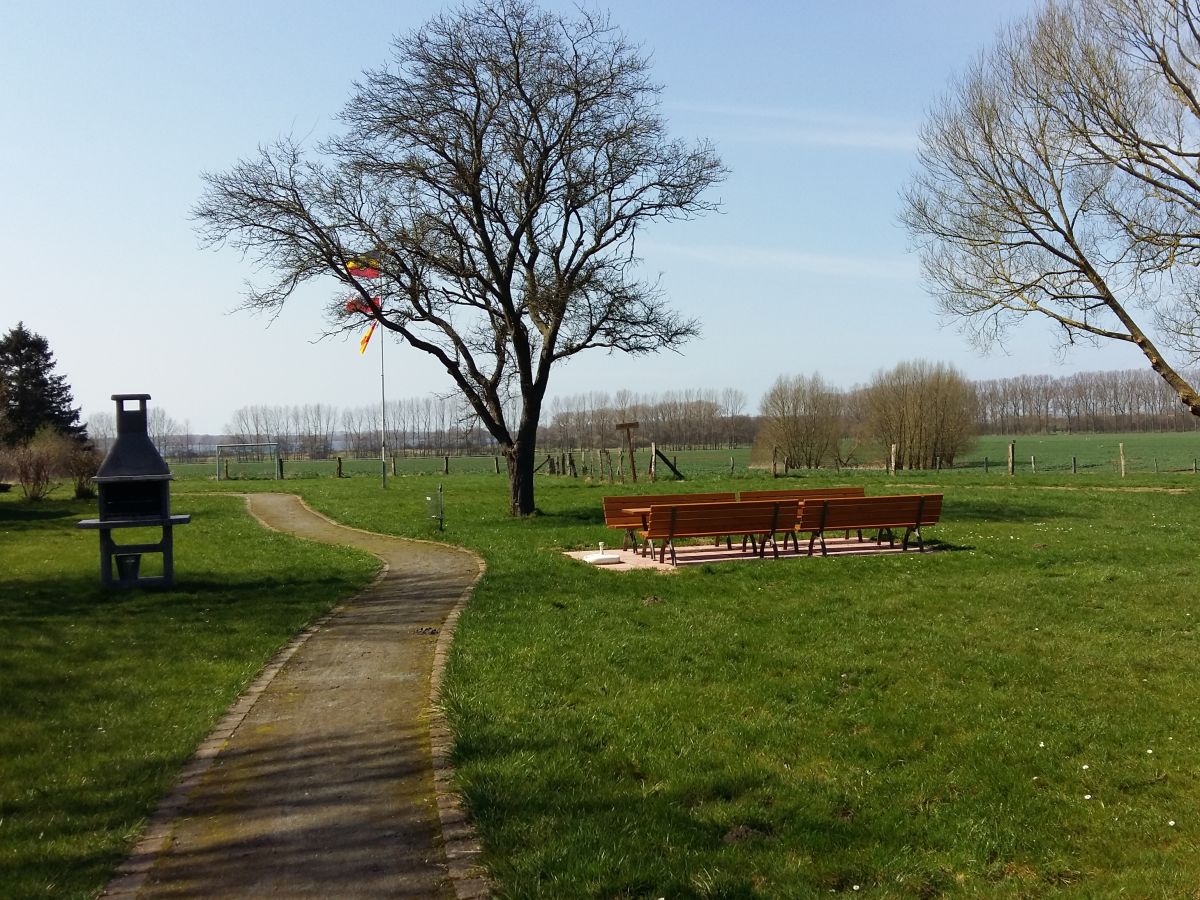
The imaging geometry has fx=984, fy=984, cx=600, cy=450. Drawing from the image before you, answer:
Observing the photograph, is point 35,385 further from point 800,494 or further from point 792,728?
point 792,728

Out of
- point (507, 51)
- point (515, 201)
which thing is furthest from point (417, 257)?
point (507, 51)

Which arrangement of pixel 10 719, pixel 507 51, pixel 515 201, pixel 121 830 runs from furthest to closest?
pixel 515 201
pixel 507 51
pixel 10 719
pixel 121 830

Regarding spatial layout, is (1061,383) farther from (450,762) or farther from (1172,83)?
(450,762)

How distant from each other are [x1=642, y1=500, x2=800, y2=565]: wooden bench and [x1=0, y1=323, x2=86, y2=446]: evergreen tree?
49.5 m

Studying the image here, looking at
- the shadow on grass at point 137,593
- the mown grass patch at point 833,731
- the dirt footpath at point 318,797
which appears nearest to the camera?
the dirt footpath at point 318,797

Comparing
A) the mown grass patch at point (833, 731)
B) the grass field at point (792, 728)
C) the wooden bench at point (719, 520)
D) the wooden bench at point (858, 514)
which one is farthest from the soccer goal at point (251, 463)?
the mown grass patch at point (833, 731)

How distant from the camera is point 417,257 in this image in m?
21.3

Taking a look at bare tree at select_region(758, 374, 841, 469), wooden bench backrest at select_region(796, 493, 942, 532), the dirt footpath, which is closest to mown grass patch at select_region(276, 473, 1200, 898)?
the dirt footpath

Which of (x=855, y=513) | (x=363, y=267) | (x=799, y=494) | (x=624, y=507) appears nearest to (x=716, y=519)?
(x=855, y=513)

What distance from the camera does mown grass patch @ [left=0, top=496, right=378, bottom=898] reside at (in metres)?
4.73

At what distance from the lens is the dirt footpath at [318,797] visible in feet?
13.9

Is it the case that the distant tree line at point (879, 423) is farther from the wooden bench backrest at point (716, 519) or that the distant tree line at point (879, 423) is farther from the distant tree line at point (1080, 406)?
the distant tree line at point (1080, 406)

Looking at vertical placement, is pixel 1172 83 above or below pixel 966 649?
above

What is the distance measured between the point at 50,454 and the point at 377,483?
11390mm
